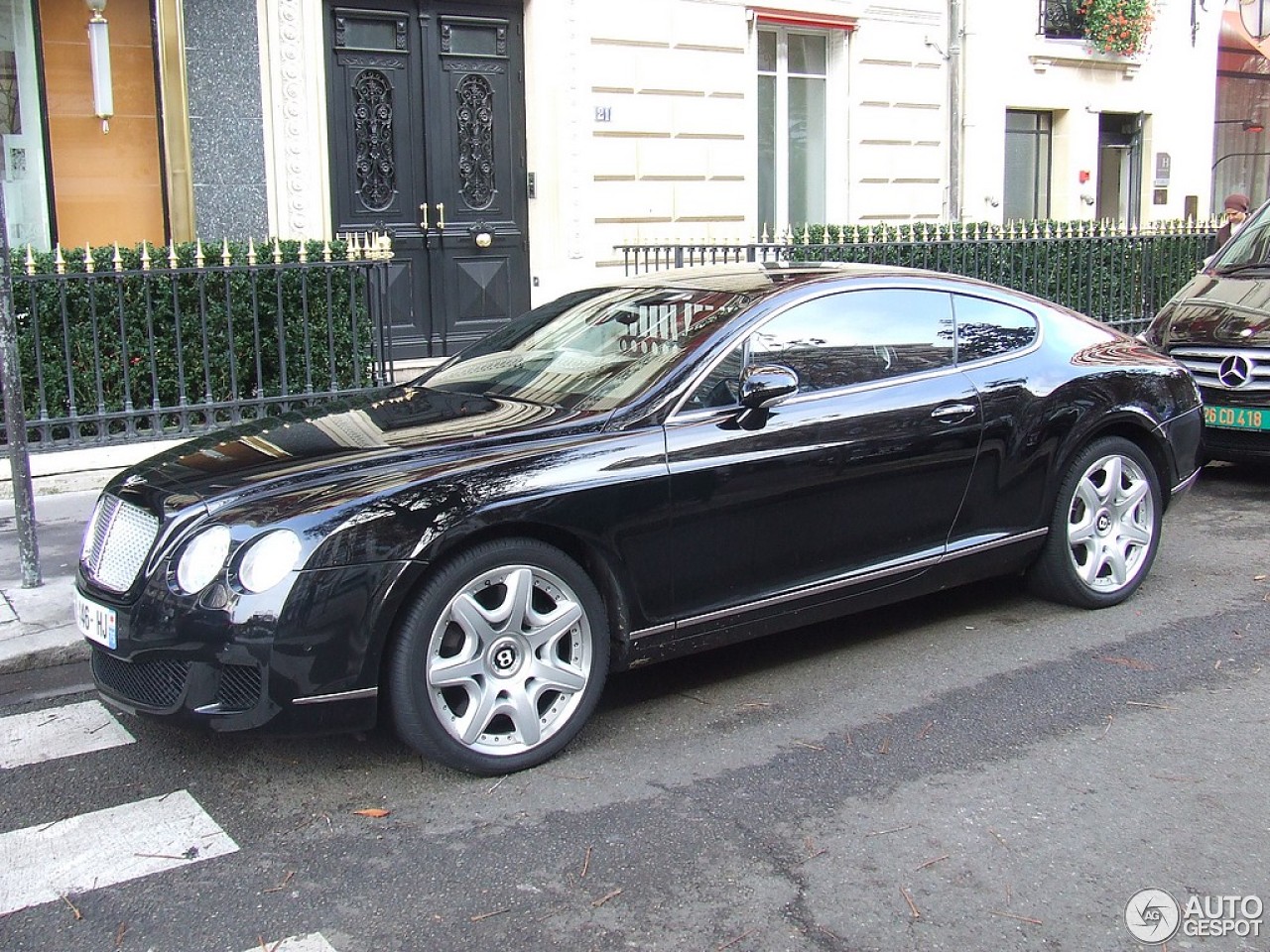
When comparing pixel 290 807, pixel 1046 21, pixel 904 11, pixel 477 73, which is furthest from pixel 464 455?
pixel 1046 21

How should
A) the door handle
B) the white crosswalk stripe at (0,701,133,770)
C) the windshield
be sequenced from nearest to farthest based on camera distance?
the white crosswalk stripe at (0,701,133,770)
the windshield
the door handle

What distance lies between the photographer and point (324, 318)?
364 inches

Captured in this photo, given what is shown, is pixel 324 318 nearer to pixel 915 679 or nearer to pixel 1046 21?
pixel 915 679

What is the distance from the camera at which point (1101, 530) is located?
19.3 ft

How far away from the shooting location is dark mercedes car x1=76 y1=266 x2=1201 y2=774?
12.8ft

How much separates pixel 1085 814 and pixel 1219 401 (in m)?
5.18

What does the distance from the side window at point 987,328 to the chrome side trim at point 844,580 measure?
792mm

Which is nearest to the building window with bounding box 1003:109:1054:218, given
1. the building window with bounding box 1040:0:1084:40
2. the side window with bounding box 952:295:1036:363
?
the building window with bounding box 1040:0:1084:40

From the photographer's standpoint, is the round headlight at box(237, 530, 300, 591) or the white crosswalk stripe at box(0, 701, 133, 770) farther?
the white crosswalk stripe at box(0, 701, 133, 770)

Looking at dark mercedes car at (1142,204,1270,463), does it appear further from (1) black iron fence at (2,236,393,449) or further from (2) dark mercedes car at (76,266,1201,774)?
(1) black iron fence at (2,236,393,449)

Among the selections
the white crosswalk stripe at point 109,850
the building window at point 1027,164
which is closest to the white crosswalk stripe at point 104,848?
the white crosswalk stripe at point 109,850

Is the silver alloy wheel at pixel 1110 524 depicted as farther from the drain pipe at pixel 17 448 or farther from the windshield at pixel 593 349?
the drain pipe at pixel 17 448

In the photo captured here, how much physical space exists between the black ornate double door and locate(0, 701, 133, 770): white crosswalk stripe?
7065mm

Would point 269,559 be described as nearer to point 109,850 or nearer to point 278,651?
point 278,651
